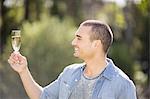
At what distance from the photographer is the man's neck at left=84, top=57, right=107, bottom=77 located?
472 centimetres

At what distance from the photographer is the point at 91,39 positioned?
4695 mm

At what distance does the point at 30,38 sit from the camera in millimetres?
18891

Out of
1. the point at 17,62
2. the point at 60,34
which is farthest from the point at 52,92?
the point at 60,34

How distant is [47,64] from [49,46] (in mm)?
702

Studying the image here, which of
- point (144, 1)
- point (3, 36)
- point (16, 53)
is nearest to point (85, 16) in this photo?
point (3, 36)

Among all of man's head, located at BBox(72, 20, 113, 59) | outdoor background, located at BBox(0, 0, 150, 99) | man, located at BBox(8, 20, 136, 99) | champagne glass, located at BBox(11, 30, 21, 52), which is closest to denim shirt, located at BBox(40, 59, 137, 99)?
man, located at BBox(8, 20, 136, 99)

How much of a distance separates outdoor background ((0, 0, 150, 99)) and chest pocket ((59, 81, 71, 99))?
11.1ft

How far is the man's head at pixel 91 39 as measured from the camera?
4.67 m

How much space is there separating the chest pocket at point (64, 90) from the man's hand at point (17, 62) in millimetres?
359

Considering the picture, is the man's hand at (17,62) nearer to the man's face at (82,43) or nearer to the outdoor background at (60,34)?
the man's face at (82,43)

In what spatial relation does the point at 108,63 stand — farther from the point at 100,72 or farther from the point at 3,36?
the point at 3,36

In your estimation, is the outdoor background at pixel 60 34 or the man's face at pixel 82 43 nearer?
the man's face at pixel 82 43

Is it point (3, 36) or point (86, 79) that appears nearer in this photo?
point (86, 79)

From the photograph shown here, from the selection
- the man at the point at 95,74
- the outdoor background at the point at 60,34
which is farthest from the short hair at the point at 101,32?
the outdoor background at the point at 60,34
